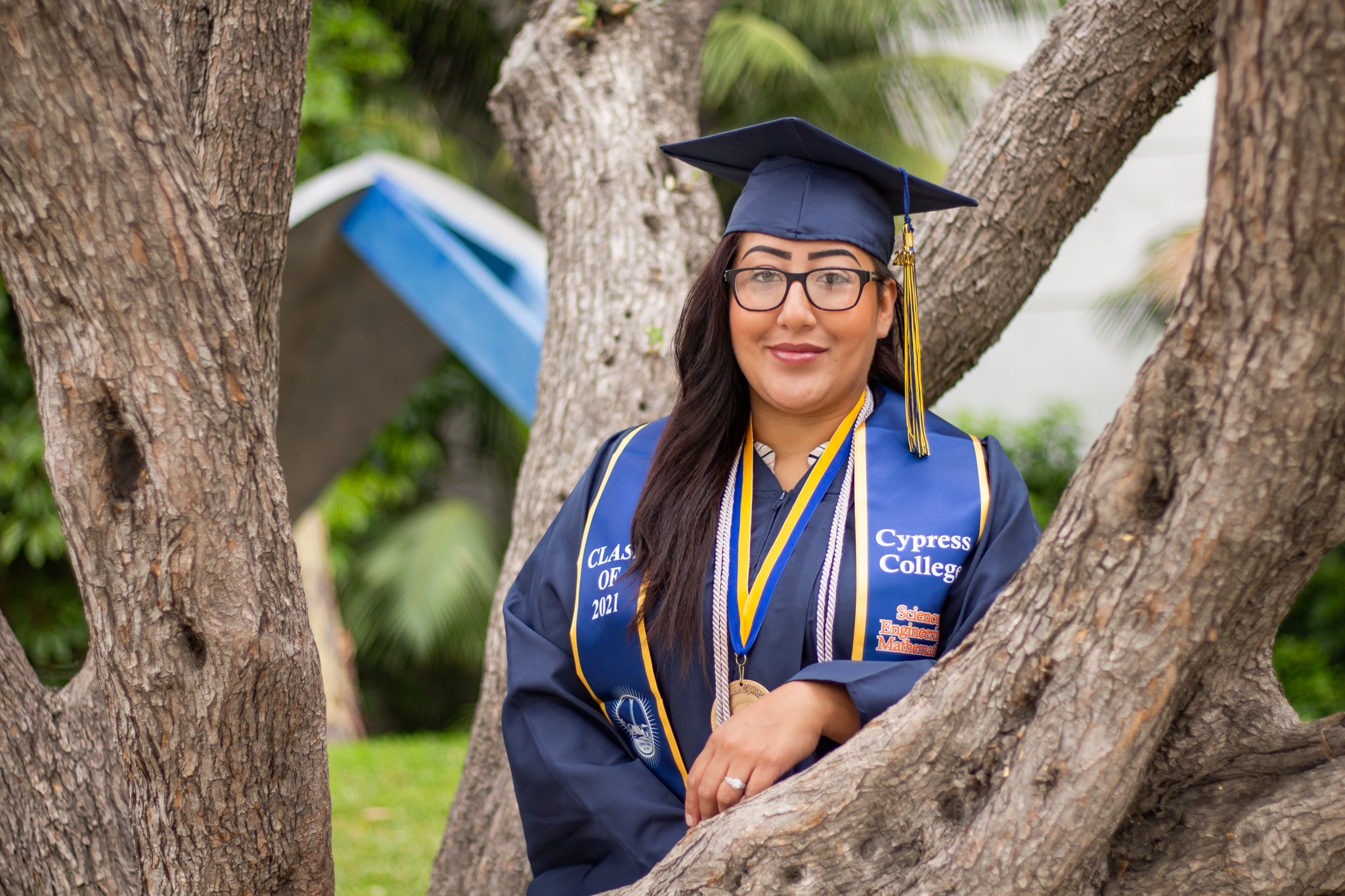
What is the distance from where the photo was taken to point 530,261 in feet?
20.3

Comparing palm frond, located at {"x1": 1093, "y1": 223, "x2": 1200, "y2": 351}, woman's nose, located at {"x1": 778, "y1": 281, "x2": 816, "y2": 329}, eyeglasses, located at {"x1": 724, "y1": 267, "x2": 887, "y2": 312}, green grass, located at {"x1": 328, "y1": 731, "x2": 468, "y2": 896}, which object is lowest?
green grass, located at {"x1": 328, "y1": 731, "x2": 468, "y2": 896}

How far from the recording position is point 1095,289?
1018cm

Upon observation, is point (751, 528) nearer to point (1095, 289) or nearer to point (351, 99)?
point (351, 99)

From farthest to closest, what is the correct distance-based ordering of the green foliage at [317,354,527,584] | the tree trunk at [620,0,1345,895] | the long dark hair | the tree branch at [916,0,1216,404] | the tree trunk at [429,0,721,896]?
the green foliage at [317,354,527,584], the tree trunk at [429,0,721,896], the tree branch at [916,0,1216,404], the long dark hair, the tree trunk at [620,0,1345,895]

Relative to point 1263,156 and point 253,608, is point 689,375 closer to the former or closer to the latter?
point 253,608

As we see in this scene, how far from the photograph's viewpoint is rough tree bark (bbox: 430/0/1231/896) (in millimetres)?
2387

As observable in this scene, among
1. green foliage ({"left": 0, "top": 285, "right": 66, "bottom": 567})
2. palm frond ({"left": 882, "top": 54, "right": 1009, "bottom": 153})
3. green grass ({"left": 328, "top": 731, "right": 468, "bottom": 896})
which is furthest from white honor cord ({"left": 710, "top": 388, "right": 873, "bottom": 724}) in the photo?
palm frond ({"left": 882, "top": 54, "right": 1009, "bottom": 153})

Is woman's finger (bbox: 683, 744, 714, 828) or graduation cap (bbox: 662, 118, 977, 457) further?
graduation cap (bbox: 662, 118, 977, 457)

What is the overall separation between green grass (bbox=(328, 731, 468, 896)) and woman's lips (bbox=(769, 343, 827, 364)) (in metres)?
3.20

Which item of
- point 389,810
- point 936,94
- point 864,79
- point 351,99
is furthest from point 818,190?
point 936,94

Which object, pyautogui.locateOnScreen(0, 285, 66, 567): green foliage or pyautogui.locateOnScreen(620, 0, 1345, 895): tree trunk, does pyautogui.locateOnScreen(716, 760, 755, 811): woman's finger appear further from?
pyautogui.locateOnScreen(0, 285, 66, 567): green foliage

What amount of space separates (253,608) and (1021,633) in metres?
1.01

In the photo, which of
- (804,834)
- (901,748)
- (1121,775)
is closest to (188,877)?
(804,834)

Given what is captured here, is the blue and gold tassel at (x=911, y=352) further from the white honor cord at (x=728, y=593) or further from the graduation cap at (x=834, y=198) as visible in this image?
the white honor cord at (x=728, y=593)
